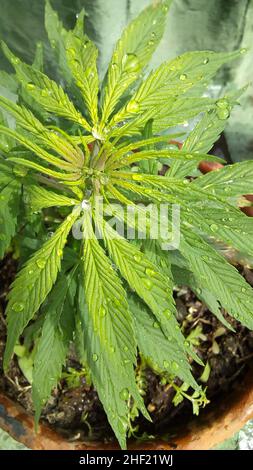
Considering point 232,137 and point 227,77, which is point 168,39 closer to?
point 227,77

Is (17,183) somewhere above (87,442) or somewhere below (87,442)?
above

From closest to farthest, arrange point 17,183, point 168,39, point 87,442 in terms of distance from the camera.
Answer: point 17,183
point 87,442
point 168,39

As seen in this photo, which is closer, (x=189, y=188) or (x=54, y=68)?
(x=189, y=188)

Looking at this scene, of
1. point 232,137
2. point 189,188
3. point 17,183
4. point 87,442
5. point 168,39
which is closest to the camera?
point 189,188

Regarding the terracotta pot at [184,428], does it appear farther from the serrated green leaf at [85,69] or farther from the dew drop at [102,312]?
the serrated green leaf at [85,69]

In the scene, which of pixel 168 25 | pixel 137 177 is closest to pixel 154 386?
pixel 137 177

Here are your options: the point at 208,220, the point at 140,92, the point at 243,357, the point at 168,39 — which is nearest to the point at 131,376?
the point at 208,220

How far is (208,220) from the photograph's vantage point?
0.59 meters

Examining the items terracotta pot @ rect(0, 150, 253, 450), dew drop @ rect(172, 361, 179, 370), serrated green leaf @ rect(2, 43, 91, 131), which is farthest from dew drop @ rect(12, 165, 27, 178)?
terracotta pot @ rect(0, 150, 253, 450)

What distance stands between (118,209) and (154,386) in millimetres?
528

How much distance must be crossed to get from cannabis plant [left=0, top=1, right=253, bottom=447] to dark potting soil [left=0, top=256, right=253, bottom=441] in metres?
0.26

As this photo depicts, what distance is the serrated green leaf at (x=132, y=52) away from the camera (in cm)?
59

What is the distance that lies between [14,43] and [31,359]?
75 centimetres

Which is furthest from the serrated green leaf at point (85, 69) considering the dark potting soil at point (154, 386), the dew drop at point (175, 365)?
the dark potting soil at point (154, 386)
